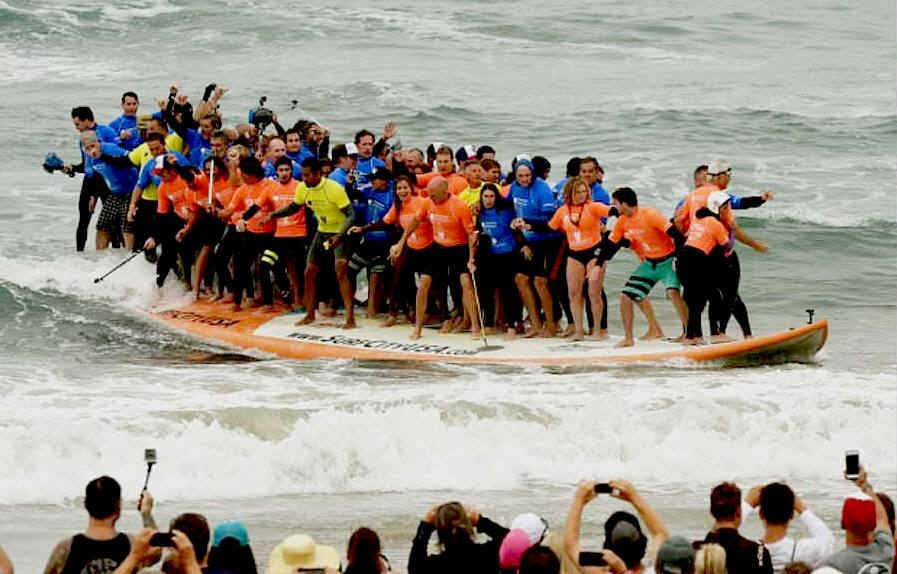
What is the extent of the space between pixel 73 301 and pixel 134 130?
1851 millimetres

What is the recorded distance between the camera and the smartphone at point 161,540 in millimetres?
5852

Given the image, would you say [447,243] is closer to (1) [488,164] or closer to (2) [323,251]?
(1) [488,164]

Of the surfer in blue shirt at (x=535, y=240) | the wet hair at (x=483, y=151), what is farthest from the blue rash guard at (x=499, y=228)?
the wet hair at (x=483, y=151)

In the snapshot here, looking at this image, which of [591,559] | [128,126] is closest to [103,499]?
[591,559]

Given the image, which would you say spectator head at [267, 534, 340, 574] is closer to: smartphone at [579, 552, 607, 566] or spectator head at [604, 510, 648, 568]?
smartphone at [579, 552, 607, 566]

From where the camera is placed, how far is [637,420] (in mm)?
12758

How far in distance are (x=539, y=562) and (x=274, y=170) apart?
406 inches

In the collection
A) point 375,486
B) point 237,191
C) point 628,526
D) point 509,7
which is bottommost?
point 375,486

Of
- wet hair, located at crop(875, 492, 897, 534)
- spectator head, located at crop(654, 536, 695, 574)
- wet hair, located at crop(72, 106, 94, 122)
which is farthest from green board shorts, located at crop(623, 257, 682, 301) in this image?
spectator head, located at crop(654, 536, 695, 574)

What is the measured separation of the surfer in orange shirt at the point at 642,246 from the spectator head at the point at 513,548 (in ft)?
24.8

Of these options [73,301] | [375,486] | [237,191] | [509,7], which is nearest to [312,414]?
[375,486]

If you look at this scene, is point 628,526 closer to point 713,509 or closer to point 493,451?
point 713,509

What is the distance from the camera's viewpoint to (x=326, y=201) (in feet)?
49.1

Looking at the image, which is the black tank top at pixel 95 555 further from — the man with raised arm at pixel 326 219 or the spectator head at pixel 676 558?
the man with raised arm at pixel 326 219
